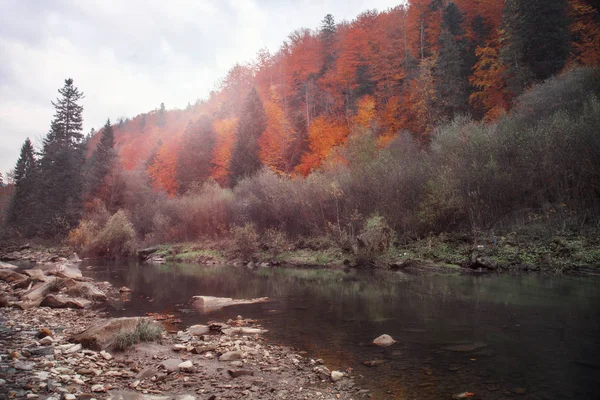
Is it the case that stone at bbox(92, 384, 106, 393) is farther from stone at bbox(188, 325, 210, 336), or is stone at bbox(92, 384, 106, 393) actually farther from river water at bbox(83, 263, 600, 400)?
river water at bbox(83, 263, 600, 400)

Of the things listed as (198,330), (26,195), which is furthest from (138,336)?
(26,195)

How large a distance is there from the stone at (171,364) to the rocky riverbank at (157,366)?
0.02 meters

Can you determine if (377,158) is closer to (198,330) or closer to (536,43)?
(536,43)

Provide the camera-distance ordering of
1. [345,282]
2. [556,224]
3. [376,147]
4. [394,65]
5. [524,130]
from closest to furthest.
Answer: [345,282]
[556,224]
[524,130]
[376,147]
[394,65]

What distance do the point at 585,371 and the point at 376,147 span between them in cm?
3108

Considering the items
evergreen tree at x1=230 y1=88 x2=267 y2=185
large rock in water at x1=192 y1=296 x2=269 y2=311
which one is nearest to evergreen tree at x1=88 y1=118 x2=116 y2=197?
evergreen tree at x1=230 y1=88 x2=267 y2=185

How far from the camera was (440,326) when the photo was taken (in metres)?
9.54

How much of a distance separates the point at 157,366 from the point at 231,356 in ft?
4.59

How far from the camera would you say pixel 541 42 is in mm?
33875

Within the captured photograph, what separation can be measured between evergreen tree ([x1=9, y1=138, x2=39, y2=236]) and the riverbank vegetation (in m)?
0.42

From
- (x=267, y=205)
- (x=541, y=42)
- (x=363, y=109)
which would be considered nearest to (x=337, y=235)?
(x=267, y=205)

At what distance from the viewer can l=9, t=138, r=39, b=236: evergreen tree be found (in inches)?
2119

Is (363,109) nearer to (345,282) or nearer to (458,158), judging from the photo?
(458,158)

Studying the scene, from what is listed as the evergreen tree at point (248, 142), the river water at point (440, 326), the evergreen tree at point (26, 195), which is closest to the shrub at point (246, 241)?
the evergreen tree at point (248, 142)
